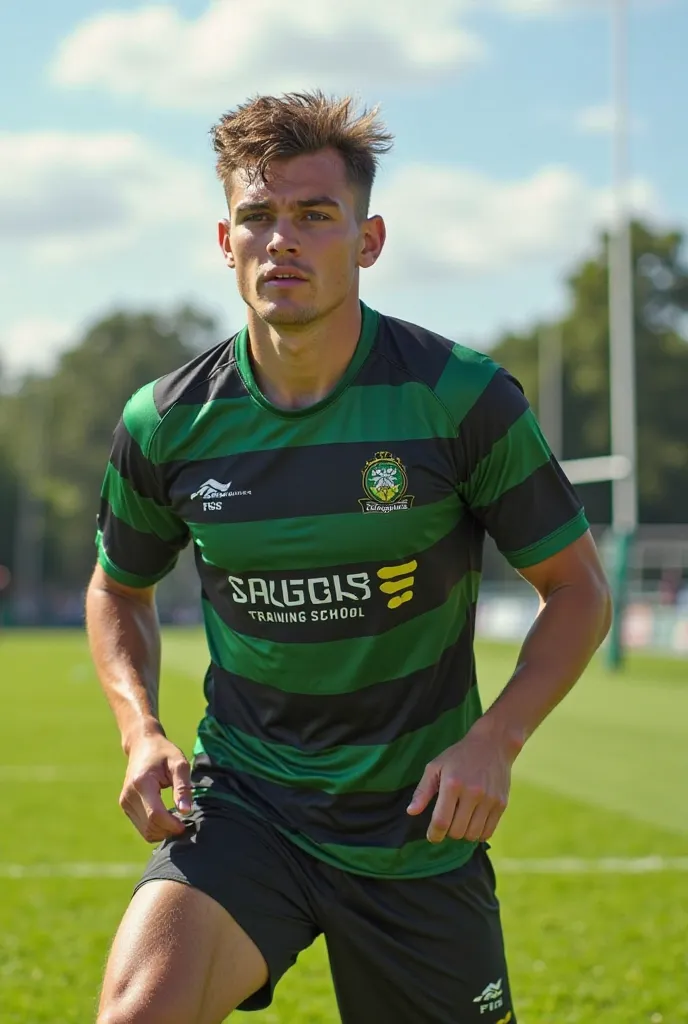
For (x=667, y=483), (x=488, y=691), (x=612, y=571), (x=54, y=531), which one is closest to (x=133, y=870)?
(x=488, y=691)

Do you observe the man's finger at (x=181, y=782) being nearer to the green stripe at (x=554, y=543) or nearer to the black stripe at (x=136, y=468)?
the black stripe at (x=136, y=468)

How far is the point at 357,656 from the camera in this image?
376 cm

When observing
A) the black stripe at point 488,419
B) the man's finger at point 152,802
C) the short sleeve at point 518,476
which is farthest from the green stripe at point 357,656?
the man's finger at point 152,802

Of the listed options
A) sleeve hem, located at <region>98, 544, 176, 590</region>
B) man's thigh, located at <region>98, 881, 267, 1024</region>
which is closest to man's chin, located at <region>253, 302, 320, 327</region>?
sleeve hem, located at <region>98, 544, 176, 590</region>

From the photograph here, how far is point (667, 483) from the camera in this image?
2520 inches

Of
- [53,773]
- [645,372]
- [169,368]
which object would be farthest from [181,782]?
[169,368]

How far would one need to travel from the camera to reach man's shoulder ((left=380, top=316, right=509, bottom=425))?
3.70m

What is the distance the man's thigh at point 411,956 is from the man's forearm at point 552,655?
22.2 inches

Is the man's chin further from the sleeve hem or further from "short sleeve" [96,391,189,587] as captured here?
the sleeve hem

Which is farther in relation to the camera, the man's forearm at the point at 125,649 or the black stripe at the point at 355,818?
the man's forearm at the point at 125,649

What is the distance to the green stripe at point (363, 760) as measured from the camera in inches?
148

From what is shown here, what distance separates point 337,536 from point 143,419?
64cm

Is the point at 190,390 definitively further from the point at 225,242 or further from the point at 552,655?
the point at 552,655

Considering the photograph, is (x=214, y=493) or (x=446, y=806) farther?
(x=214, y=493)
